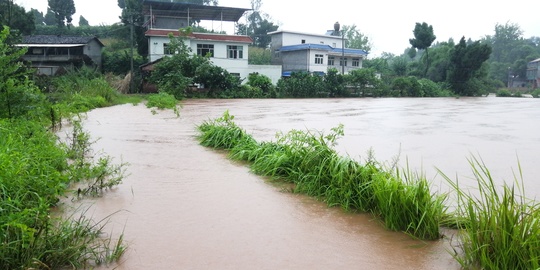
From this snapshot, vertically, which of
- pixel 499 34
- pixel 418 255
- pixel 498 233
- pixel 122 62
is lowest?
pixel 418 255

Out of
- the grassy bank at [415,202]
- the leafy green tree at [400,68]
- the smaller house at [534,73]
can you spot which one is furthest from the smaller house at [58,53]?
the smaller house at [534,73]

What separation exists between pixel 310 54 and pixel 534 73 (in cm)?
3383

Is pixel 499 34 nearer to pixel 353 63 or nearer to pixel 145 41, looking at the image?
pixel 353 63

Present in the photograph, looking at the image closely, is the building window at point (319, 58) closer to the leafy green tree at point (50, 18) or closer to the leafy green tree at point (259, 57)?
the leafy green tree at point (259, 57)

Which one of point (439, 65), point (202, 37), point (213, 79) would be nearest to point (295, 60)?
point (202, 37)

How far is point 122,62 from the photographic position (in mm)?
32062

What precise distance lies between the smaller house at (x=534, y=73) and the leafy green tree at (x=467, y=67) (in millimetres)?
19276

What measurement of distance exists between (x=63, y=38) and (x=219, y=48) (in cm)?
→ 1141

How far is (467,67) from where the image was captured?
38.9 metres

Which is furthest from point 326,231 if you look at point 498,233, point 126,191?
point 126,191

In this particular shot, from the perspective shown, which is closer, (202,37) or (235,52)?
(202,37)

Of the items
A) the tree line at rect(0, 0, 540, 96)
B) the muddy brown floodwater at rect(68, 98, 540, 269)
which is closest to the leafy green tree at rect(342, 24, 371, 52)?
the tree line at rect(0, 0, 540, 96)

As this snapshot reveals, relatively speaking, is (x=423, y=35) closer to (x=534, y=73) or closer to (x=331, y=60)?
(x=331, y=60)

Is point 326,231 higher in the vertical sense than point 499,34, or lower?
lower
